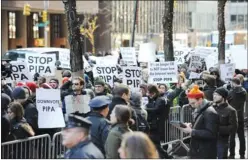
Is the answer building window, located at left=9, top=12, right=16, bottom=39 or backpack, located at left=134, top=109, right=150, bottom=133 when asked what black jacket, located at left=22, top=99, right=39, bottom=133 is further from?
building window, located at left=9, top=12, right=16, bottom=39

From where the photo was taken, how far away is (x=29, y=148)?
31.8 ft

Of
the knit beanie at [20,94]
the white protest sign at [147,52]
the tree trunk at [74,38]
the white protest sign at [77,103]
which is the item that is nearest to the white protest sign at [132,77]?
the tree trunk at [74,38]

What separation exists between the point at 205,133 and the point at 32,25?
62.9 metres

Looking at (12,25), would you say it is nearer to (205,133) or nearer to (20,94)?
(20,94)

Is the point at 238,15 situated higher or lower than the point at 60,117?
higher

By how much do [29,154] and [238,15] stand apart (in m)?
106

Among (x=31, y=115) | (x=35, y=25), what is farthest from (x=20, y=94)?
(x=35, y=25)

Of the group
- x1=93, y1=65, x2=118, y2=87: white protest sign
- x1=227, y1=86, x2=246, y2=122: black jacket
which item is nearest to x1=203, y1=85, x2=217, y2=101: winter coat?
x1=227, y1=86, x2=246, y2=122: black jacket

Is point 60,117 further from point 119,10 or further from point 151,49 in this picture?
point 119,10

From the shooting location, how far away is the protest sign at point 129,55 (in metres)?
20.7

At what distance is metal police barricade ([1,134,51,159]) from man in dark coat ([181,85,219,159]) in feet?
6.97

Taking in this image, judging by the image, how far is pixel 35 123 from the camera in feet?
34.5

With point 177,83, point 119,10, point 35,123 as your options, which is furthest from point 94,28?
point 35,123

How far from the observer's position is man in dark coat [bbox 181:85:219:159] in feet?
31.3
